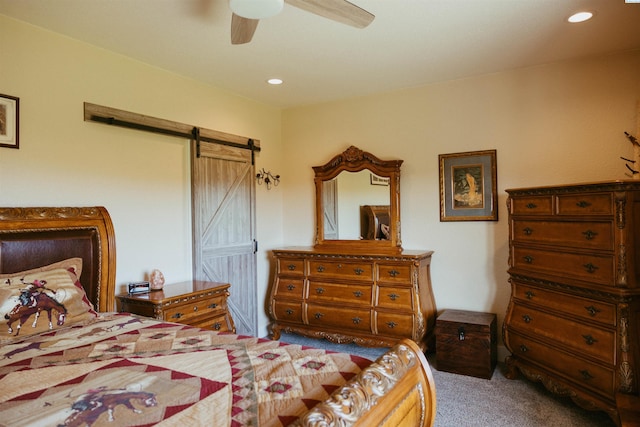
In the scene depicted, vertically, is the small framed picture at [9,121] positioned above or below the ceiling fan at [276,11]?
below

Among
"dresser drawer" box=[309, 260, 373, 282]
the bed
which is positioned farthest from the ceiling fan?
"dresser drawer" box=[309, 260, 373, 282]

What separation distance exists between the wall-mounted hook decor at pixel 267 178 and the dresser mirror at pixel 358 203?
1.81 ft

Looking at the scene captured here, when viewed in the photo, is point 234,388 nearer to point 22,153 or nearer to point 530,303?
point 22,153

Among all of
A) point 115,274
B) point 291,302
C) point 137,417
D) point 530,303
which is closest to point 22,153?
point 115,274

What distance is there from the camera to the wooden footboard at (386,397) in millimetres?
1132

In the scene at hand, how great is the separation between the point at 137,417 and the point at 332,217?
11.3 ft

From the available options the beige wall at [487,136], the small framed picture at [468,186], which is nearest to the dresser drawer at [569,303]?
the beige wall at [487,136]

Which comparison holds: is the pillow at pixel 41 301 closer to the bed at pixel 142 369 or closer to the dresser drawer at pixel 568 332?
the bed at pixel 142 369

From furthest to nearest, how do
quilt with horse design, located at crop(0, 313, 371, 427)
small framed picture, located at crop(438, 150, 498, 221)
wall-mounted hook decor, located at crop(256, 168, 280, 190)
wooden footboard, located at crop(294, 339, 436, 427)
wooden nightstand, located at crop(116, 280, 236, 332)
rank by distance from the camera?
wall-mounted hook decor, located at crop(256, 168, 280, 190)
small framed picture, located at crop(438, 150, 498, 221)
wooden nightstand, located at crop(116, 280, 236, 332)
quilt with horse design, located at crop(0, 313, 371, 427)
wooden footboard, located at crop(294, 339, 436, 427)

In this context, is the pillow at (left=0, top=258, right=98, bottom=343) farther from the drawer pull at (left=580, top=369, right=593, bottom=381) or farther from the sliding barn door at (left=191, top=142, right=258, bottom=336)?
the drawer pull at (left=580, top=369, right=593, bottom=381)

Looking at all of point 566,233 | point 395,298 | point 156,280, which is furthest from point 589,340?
point 156,280

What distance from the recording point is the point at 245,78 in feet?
12.4

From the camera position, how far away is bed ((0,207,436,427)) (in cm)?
125

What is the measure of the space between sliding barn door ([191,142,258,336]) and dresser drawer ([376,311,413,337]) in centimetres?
151
